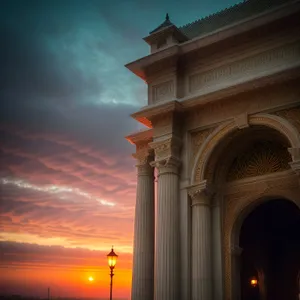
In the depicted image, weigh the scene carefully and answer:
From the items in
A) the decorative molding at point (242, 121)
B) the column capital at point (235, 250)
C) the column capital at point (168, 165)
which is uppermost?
the decorative molding at point (242, 121)

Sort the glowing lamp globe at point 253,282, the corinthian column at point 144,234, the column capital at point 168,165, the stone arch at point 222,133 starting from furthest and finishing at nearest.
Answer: the glowing lamp globe at point 253,282
the corinthian column at point 144,234
the column capital at point 168,165
the stone arch at point 222,133

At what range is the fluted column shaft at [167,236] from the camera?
16547 millimetres

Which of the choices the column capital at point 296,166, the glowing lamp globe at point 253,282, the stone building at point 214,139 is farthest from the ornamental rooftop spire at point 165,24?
the glowing lamp globe at point 253,282

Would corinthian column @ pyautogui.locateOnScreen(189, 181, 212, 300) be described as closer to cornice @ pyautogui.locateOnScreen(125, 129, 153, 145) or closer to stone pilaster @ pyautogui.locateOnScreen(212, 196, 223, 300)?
stone pilaster @ pyautogui.locateOnScreen(212, 196, 223, 300)

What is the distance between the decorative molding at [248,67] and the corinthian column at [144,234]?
374 cm

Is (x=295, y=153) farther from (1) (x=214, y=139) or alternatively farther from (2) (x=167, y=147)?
(2) (x=167, y=147)

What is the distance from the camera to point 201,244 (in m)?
16.9

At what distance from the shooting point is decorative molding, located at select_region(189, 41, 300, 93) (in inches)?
658

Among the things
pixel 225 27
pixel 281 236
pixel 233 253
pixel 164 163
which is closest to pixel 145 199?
pixel 164 163

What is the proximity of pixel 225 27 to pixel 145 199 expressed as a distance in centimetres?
695

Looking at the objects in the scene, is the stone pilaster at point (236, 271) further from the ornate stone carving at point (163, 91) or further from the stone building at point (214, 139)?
the ornate stone carving at point (163, 91)

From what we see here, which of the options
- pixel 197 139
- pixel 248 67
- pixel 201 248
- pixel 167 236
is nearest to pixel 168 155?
pixel 197 139

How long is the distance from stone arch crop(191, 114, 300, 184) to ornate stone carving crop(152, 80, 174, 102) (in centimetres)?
234

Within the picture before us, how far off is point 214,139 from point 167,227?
3.32 meters
